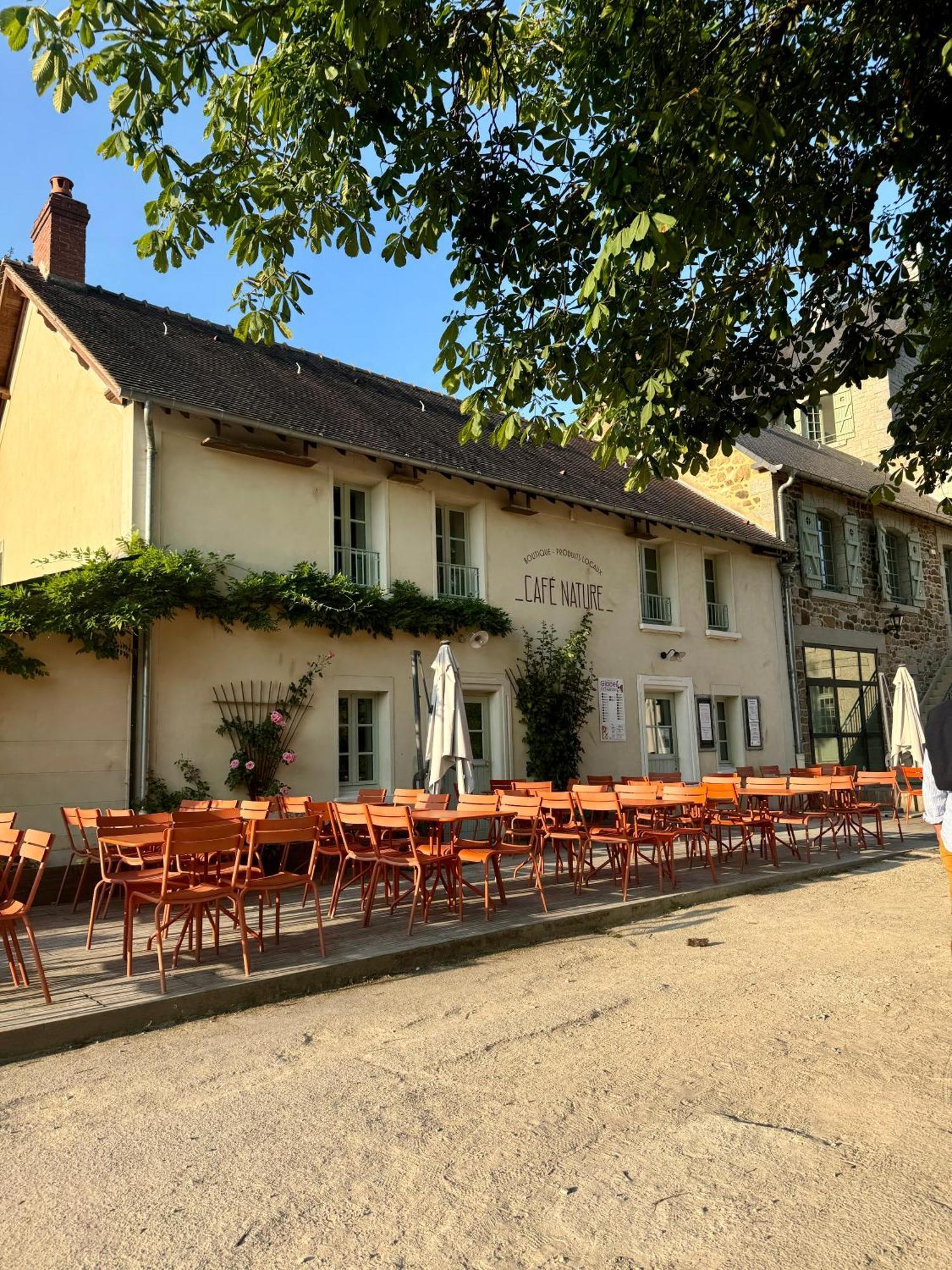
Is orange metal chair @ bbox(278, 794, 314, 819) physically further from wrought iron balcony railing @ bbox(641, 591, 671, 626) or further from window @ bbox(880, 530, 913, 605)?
window @ bbox(880, 530, 913, 605)

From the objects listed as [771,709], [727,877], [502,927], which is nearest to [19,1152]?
[502,927]

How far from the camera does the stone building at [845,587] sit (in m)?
17.7

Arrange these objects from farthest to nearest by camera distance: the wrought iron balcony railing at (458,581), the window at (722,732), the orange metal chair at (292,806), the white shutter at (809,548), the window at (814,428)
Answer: the window at (814,428), the white shutter at (809,548), the window at (722,732), the wrought iron balcony railing at (458,581), the orange metal chair at (292,806)

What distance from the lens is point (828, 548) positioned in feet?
62.0

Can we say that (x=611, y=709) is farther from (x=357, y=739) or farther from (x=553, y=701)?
(x=357, y=739)

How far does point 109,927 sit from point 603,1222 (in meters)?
5.57

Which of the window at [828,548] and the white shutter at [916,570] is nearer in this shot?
the window at [828,548]

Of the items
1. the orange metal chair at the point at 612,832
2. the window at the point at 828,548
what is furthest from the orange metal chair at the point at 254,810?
the window at the point at 828,548

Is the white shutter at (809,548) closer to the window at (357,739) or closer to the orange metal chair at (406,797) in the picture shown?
the window at (357,739)

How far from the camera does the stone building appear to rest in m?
17.7

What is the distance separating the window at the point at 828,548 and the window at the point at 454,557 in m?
8.68

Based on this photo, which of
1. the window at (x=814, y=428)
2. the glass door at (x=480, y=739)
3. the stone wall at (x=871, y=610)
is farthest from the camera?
the window at (x=814, y=428)

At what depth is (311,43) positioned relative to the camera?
15.7 feet

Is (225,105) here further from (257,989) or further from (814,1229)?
(814,1229)
